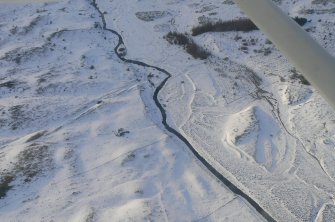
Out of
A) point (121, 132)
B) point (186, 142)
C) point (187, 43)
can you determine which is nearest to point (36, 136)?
point (121, 132)

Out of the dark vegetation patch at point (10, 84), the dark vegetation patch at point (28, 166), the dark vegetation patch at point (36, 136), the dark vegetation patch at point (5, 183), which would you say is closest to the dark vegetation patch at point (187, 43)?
the dark vegetation patch at point (10, 84)

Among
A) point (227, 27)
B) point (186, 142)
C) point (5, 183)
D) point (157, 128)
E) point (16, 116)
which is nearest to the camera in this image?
point (5, 183)

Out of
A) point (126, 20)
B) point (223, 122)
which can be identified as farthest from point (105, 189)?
point (126, 20)

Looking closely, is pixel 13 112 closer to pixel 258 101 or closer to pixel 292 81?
pixel 258 101

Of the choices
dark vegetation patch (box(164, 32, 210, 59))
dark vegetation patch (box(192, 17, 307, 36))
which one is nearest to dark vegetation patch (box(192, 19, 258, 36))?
dark vegetation patch (box(192, 17, 307, 36))

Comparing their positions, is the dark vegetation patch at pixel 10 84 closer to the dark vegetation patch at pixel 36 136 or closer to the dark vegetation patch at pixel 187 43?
the dark vegetation patch at pixel 36 136

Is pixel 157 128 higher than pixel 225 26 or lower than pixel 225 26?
lower

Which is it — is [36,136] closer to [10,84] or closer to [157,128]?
[10,84]
